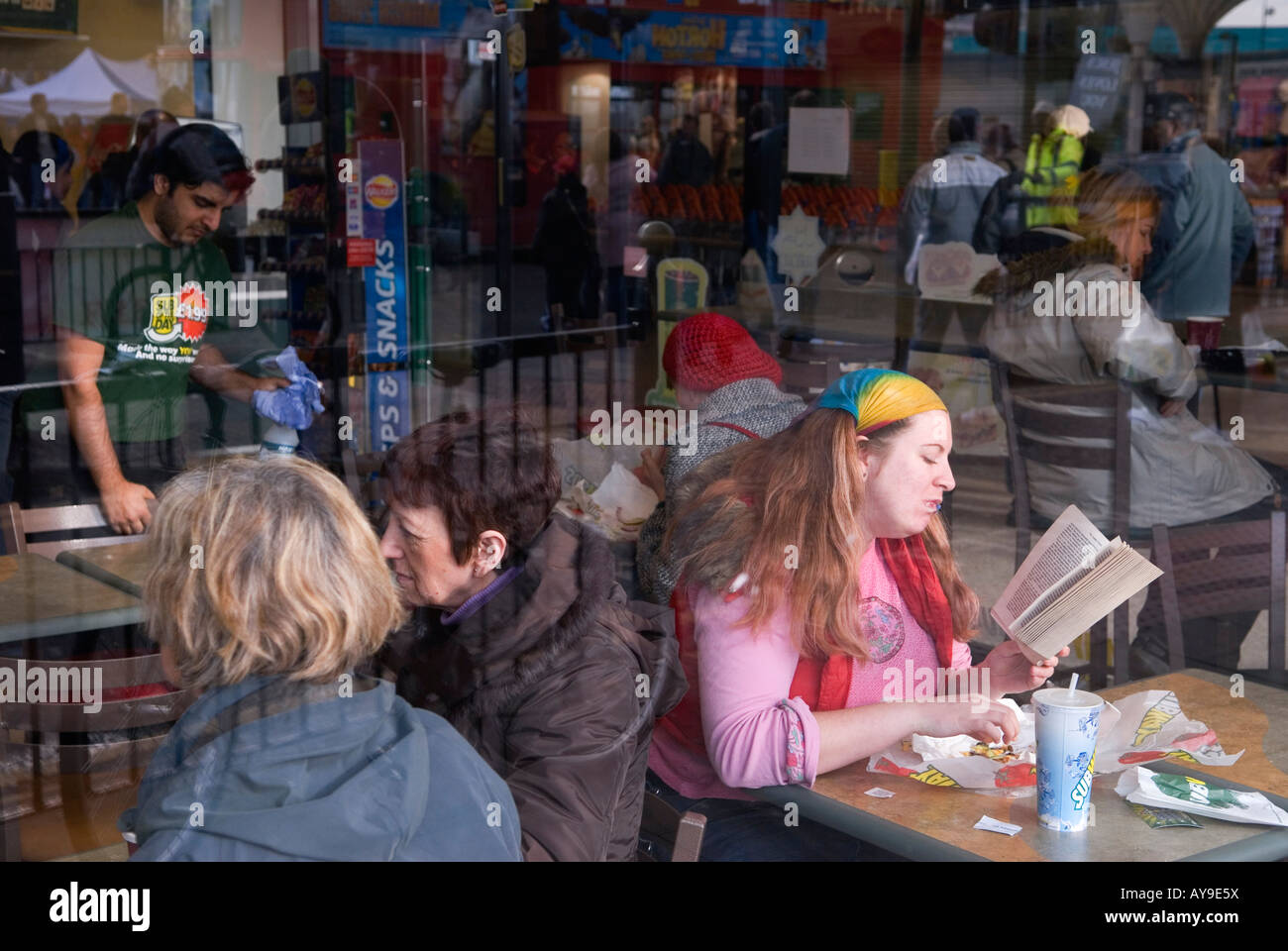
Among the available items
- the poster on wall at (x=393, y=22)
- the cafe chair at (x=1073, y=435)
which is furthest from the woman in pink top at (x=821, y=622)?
the poster on wall at (x=393, y=22)

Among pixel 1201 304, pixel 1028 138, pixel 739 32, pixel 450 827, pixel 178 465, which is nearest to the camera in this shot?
pixel 450 827

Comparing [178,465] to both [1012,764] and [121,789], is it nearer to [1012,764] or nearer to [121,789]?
[121,789]

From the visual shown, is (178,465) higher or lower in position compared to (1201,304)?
lower

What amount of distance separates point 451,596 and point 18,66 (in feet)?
12.7

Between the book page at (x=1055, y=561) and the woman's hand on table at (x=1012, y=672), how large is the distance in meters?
0.11

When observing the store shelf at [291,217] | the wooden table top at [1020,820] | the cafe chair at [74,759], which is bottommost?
the cafe chair at [74,759]

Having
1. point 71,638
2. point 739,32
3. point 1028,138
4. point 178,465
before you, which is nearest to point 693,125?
point 739,32

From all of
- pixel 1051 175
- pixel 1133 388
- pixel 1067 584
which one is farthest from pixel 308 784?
pixel 1051 175

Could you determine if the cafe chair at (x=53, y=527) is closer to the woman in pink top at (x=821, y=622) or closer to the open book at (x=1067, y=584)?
the woman in pink top at (x=821, y=622)

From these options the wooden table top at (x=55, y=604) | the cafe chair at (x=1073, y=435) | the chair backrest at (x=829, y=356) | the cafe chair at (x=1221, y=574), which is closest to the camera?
the wooden table top at (x=55, y=604)

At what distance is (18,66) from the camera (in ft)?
16.2

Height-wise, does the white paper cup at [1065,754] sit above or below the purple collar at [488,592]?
below

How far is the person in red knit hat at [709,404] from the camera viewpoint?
2846 millimetres

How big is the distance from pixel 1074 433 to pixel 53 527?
251cm
